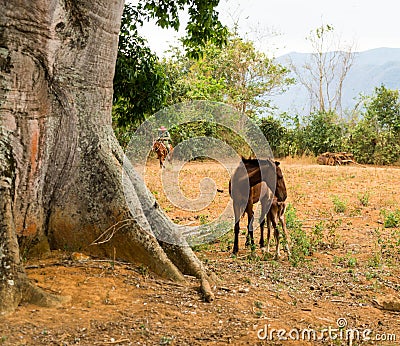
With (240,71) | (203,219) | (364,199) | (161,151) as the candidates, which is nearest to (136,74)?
(203,219)

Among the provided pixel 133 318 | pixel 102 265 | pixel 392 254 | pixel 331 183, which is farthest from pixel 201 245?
pixel 331 183

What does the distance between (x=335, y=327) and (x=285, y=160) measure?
1896 centimetres

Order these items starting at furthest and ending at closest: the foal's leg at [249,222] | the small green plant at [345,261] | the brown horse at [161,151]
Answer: the brown horse at [161,151]
the foal's leg at [249,222]
the small green plant at [345,261]

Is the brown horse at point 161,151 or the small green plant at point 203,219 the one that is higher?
the brown horse at point 161,151

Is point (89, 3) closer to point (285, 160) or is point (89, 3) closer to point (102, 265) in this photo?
point (102, 265)

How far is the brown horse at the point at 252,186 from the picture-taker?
730 cm

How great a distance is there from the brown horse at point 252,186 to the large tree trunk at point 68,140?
8.16 feet

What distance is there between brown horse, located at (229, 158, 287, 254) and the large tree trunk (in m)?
2.49

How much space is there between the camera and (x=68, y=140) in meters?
4.78

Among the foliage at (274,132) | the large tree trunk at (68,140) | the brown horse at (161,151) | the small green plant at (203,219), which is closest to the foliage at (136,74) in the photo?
the small green plant at (203,219)

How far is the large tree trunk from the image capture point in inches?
173

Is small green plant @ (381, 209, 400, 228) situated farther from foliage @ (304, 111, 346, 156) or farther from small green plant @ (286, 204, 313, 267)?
foliage @ (304, 111, 346, 156)

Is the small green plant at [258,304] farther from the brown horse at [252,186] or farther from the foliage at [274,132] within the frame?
the foliage at [274,132]

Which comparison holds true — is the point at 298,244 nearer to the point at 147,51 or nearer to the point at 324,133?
the point at 147,51
